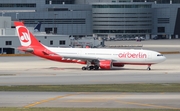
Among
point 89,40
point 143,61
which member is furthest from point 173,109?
point 89,40

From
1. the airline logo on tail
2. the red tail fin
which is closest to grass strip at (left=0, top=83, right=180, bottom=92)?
the red tail fin

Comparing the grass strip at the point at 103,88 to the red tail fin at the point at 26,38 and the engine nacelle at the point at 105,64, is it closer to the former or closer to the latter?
the engine nacelle at the point at 105,64

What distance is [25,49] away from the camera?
74875 millimetres

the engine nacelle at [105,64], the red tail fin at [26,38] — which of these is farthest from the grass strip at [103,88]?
the red tail fin at [26,38]

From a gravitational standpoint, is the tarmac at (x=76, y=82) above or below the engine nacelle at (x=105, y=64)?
below

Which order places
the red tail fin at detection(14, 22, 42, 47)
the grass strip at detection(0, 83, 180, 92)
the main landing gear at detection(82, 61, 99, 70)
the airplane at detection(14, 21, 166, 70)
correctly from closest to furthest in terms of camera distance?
the grass strip at detection(0, 83, 180, 92), the airplane at detection(14, 21, 166, 70), the main landing gear at detection(82, 61, 99, 70), the red tail fin at detection(14, 22, 42, 47)

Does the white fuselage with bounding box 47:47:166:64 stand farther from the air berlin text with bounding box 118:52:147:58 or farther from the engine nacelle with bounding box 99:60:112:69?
the engine nacelle with bounding box 99:60:112:69

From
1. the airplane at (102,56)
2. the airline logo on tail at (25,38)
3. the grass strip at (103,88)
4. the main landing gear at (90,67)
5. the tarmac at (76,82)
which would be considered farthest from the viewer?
the airline logo on tail at (25,38)

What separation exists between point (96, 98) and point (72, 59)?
33.1m

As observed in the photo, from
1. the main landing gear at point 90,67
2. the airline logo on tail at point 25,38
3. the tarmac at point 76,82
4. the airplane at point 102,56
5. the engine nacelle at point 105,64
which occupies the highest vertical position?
the airline logo on tail at point 25,38

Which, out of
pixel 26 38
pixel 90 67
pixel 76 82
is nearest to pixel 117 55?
pixel 90 67

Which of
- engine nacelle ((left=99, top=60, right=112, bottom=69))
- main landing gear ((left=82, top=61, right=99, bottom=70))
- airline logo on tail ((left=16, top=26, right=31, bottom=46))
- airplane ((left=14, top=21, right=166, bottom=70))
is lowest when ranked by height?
main landing gear ((left=82, top=61, right=99, bottom=70))

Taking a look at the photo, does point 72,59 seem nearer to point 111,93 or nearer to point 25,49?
point 25,49

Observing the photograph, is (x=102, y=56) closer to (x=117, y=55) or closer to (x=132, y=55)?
(x=117, y=55)
